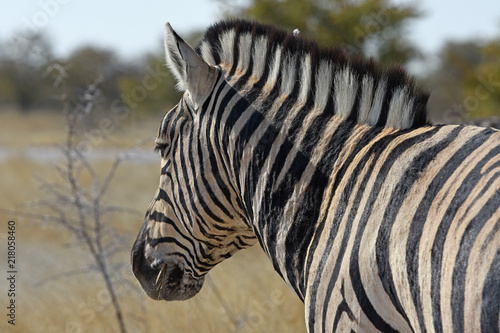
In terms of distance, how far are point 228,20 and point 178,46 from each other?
52 cm

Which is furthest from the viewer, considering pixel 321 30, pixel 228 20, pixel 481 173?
pixel 321 30

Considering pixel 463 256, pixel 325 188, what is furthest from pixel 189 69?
pixel 463 256

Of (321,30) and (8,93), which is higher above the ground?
(321,30)

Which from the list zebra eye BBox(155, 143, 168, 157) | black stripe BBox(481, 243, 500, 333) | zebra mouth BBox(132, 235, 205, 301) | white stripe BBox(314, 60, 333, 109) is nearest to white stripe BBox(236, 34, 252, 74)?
white stripe BBox(314, 60, 333, 109)

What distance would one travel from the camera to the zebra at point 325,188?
1827 millimetres

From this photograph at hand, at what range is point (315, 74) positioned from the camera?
259 centimetres

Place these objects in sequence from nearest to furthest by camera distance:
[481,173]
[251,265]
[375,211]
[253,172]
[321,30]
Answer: [481,173] → [375,211] → [253,172] → [251,265] → [321,30]

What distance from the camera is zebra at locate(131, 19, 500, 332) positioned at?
1827mm

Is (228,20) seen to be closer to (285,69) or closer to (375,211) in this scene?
(285,69)

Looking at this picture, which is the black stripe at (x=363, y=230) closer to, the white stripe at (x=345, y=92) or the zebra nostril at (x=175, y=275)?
the white stripe at (x=345, y=92)

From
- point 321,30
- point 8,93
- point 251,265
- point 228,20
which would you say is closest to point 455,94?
point 321,30

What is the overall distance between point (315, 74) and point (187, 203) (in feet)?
2.80

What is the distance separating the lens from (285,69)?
2697 mm

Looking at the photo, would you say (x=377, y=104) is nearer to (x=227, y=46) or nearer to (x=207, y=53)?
(x=227, y=46)
